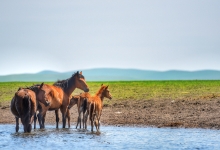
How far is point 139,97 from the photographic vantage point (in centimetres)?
3200

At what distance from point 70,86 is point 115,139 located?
5.17 m

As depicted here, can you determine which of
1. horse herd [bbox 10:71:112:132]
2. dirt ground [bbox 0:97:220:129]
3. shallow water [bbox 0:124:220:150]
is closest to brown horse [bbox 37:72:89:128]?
horse herd [bbox 10:71:112:132]

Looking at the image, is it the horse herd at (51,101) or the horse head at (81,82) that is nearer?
the horse herd at (51,101)

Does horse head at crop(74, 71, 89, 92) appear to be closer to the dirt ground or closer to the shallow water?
the dirt ground

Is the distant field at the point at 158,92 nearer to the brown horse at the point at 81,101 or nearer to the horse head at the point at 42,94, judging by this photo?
the brown horse at the point at 81,101

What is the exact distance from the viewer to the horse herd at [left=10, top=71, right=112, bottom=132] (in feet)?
59.0

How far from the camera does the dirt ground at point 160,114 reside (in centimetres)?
2170

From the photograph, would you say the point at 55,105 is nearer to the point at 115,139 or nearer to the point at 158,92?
the point at 115,139

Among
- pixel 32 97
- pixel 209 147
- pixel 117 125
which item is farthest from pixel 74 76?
pixel 209 147

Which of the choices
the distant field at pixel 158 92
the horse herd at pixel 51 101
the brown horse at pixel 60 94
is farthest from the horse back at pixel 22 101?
the distant field at pixel 158 92

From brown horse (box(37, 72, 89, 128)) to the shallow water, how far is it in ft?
3.61

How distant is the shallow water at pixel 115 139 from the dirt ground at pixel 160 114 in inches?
69.2

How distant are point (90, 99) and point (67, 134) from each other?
1.71 metres

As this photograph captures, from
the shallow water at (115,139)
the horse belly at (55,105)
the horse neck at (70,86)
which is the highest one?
the horse neck at (70,86)
